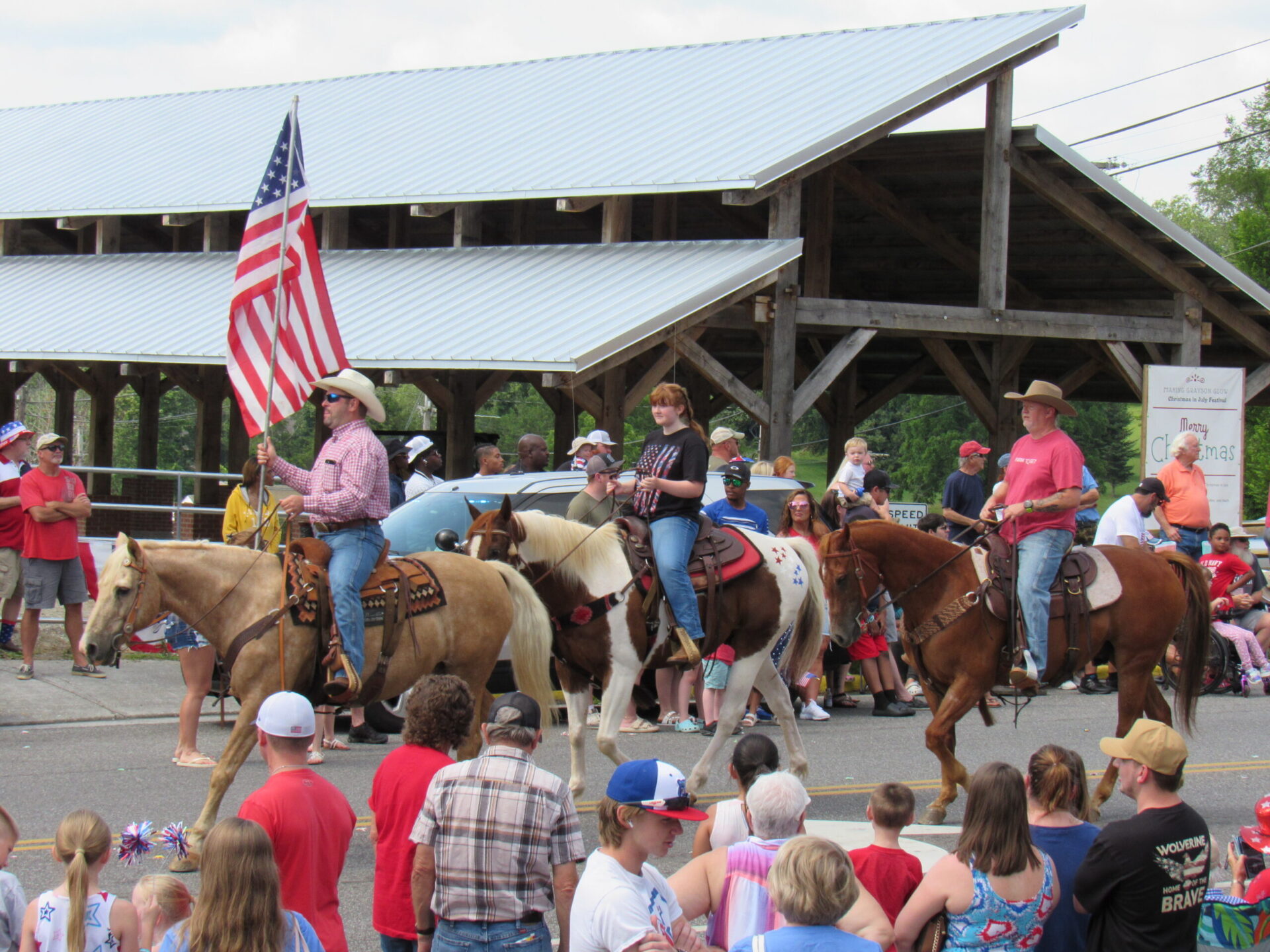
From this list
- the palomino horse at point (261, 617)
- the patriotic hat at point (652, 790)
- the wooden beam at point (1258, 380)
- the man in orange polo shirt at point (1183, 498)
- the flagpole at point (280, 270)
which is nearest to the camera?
the patriotic hat at point (652, 790)

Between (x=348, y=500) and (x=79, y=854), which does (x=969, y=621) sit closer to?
(x=348, y=500)

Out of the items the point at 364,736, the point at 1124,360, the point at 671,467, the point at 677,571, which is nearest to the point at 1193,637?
the point at 677,571

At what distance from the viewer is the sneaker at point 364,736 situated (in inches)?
455

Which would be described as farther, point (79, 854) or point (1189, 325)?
point (1189, 325)

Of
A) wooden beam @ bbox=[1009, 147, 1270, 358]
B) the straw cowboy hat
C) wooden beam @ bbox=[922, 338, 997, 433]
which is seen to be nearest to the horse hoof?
the straw cowboy hat

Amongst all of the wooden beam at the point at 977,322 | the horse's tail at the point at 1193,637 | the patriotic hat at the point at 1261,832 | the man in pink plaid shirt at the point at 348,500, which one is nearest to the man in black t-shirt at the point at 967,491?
the wooden beam at the point at 977,322

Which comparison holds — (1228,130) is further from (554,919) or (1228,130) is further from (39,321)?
(554,919)

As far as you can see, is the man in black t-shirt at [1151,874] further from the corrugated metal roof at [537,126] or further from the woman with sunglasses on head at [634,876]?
the corrugated metal roof at [537,126]

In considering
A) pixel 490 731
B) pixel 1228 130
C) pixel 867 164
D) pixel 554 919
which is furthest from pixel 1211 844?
pixel 1228 130

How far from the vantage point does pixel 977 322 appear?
20.1 metres

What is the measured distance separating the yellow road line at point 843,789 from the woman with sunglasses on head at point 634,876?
4297 mm

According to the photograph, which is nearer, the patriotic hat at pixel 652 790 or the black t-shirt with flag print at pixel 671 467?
the patriotic hat at pixel 652 790

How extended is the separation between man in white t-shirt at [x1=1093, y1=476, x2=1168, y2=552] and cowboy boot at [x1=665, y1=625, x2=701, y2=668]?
6800 millimetres

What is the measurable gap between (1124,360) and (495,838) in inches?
738
